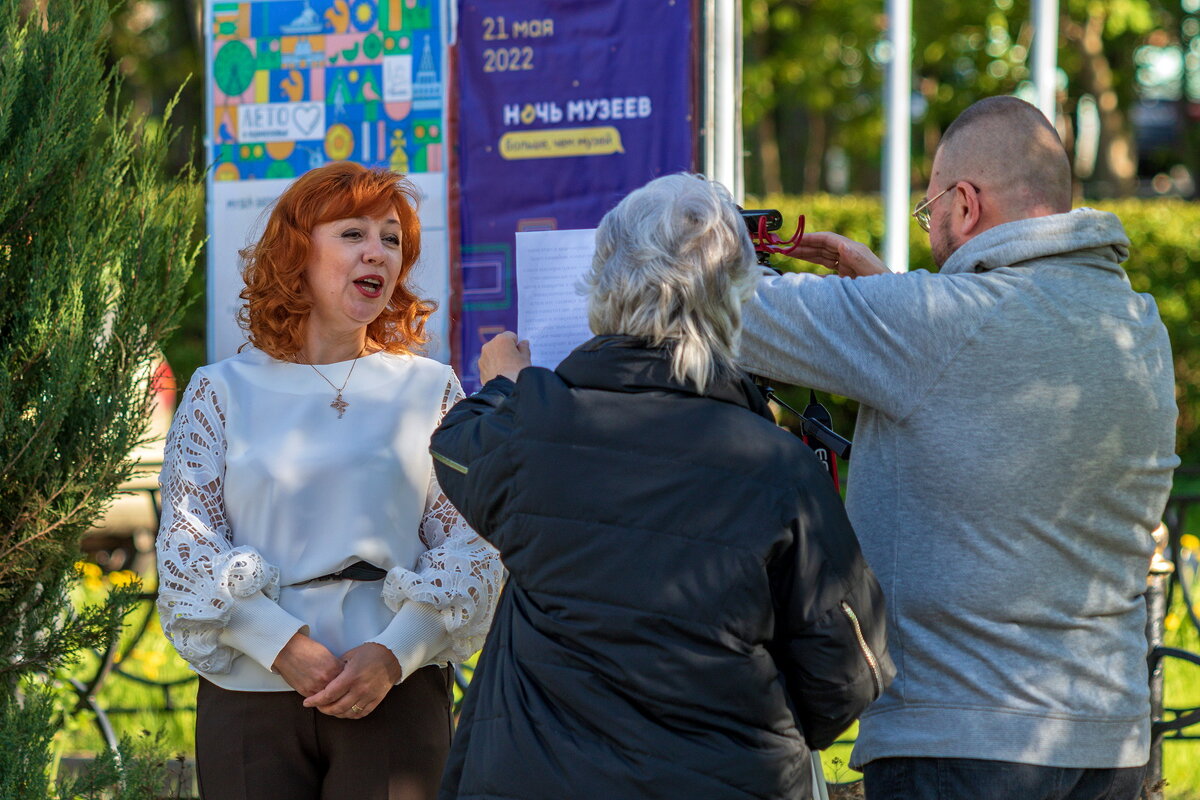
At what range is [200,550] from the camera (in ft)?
8.50

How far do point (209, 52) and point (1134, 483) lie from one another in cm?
306

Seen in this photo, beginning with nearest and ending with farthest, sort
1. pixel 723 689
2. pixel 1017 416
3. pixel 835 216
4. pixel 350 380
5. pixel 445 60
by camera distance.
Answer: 1. pixel 723 689
2. pixel 1017 416
3. pixel 350 380
4. pixel 445 60
5. pixel 835 216

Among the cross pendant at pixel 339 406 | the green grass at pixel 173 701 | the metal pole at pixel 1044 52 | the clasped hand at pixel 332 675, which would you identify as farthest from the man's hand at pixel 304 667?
the metal pole at pixel 1044 52

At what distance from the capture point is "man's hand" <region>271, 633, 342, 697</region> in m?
2.54

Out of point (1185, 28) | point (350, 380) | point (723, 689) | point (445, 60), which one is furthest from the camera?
point (1185, 28)

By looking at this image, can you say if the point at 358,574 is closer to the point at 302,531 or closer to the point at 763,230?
the point at 302,531

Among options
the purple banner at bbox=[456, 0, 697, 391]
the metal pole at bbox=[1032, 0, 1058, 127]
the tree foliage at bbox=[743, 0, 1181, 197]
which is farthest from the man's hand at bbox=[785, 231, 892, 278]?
the tree foliage at bbox=[743, 0, 1181, 197]

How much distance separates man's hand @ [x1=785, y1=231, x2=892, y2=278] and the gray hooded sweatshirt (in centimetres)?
26

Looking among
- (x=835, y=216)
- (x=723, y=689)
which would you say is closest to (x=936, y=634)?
(x=723, y=689)

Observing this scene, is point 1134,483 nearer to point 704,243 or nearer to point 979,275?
point 979,275

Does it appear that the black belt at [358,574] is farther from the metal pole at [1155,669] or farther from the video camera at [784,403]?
the metal pole at [1155,669]

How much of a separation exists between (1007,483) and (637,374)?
27.9 inches

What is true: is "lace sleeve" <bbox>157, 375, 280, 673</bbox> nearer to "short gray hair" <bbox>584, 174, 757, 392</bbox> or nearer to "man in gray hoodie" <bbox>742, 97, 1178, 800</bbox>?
"short gray hair" <bbox>584, 174, 757, 392</bbox>

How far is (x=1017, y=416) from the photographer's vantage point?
2248mm
